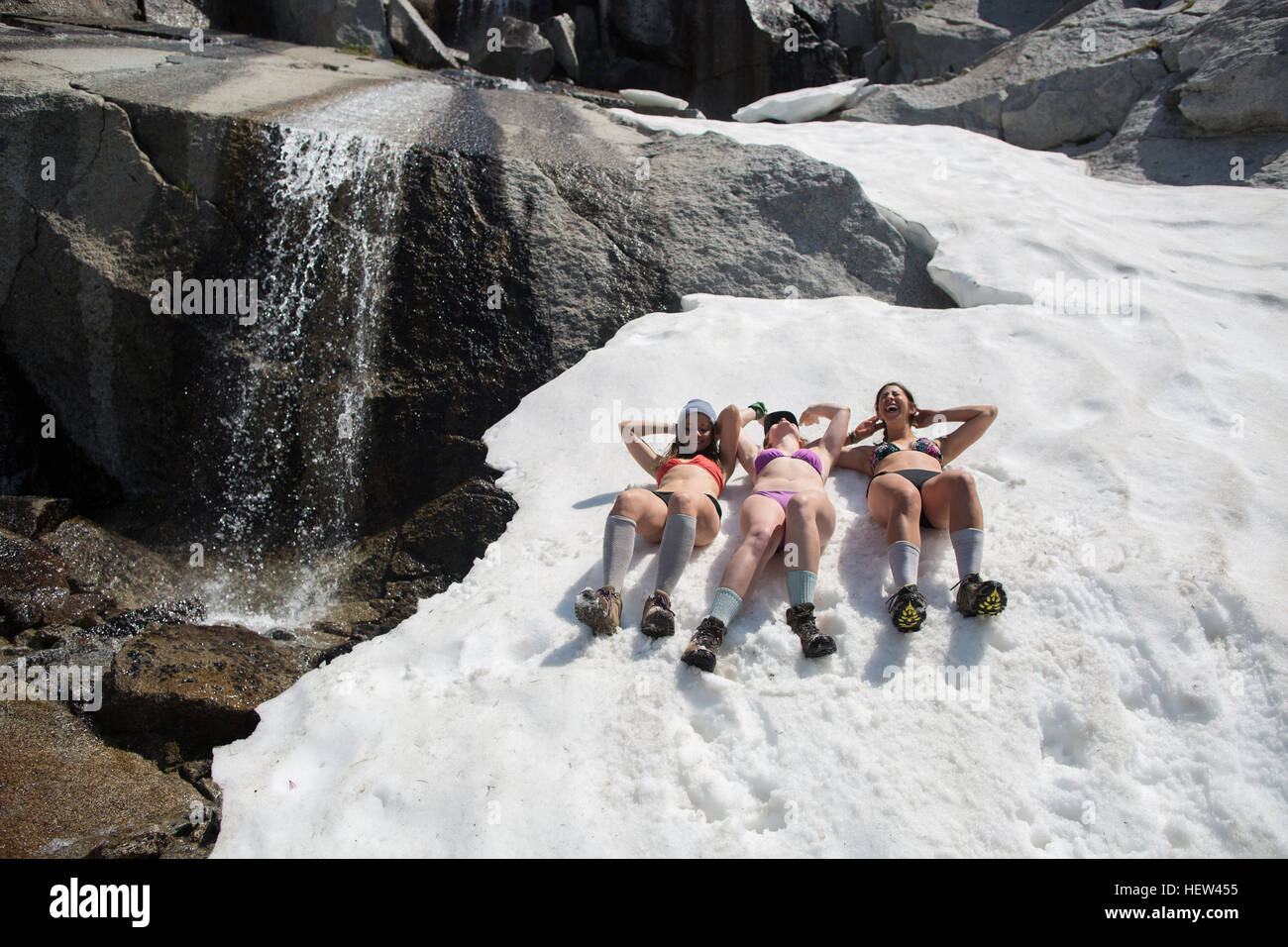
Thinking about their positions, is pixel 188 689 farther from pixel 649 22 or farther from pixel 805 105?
pixel 649 22

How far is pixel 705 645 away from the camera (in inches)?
148

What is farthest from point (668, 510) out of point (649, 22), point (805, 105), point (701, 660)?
point (649, 22)

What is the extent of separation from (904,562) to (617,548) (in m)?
1.40

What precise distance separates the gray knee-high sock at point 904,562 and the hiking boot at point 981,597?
0.24 meters

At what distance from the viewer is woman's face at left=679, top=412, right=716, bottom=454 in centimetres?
495

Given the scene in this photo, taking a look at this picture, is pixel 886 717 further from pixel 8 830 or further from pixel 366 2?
pixel 366 2

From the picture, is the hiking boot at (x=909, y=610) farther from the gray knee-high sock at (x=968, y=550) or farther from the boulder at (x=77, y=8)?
the boulder at (x=77, y=8)

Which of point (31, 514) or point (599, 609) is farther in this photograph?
point (31, 514)

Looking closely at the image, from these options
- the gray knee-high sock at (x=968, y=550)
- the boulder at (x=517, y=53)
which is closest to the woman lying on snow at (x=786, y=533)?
the gray knee-high sock at (x=968, y=550)

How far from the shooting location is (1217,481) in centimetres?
444

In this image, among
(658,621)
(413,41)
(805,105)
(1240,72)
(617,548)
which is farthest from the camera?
(413,41)

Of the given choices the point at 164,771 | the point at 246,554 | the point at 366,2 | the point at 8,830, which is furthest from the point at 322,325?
the point at 366,2
